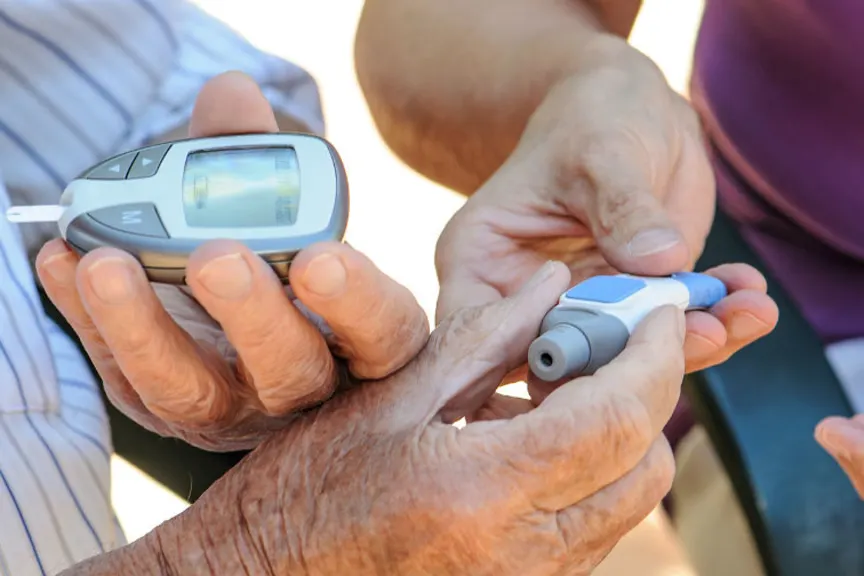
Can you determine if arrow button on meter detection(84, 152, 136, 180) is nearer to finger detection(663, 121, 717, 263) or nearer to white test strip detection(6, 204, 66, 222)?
white test strip detection(6, 204, 66, 222)

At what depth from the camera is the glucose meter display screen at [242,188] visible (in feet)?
1.33

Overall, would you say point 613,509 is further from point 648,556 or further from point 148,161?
point 648,556

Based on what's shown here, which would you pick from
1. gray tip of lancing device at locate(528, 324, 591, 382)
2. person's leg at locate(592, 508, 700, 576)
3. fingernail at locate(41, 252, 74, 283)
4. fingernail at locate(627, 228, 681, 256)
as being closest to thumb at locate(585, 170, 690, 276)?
fingernail at locate(627, 228, 681, 256)

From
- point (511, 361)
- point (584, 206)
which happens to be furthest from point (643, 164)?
point (511, 361)

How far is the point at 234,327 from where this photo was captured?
1.18 ft

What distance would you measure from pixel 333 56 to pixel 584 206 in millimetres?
1015

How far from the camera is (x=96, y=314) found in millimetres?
360

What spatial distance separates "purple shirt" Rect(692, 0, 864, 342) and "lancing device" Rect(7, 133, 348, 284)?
520 mm

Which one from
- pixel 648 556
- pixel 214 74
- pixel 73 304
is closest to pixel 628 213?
pixel 73 304

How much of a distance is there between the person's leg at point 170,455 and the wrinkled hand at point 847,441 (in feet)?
1.43

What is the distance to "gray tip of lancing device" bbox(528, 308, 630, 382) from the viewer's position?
41 centimetres

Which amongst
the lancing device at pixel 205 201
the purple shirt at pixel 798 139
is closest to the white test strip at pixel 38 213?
the lancing device at pixel 205 201

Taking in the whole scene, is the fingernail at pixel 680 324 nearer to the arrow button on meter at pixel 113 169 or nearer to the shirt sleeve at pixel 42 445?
the arrow button on meter at pixel 113 169

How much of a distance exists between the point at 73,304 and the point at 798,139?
0.66 m
